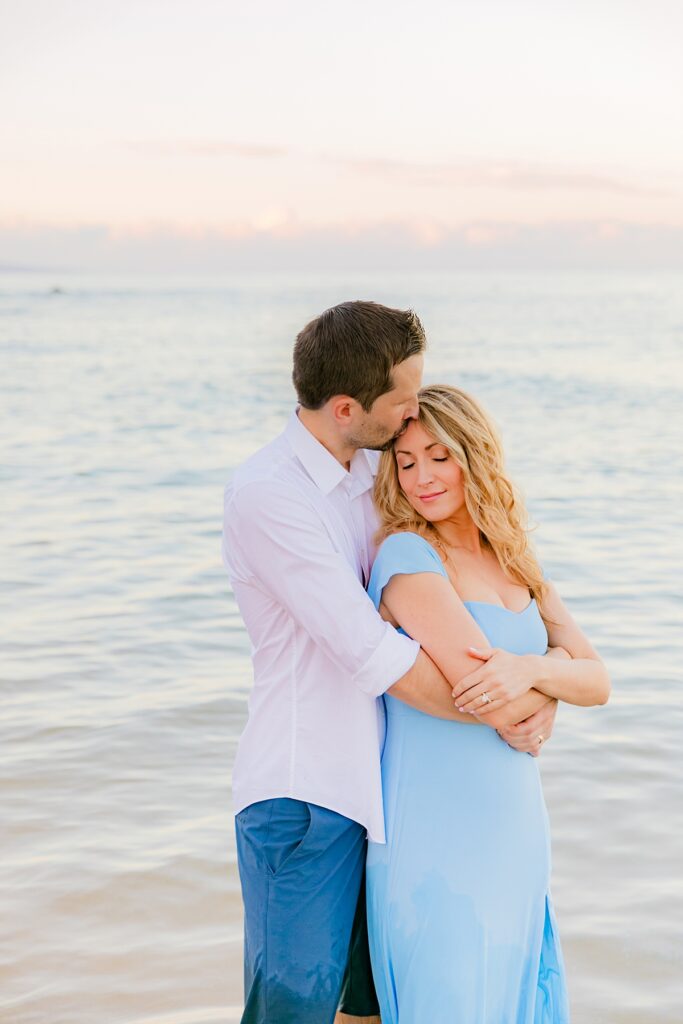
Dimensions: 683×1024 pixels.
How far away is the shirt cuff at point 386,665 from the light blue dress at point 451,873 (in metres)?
0.18

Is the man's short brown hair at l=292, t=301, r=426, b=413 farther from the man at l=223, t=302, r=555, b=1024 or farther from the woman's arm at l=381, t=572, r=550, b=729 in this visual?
the woman's arm at l=381, t=572, r=550, b=729

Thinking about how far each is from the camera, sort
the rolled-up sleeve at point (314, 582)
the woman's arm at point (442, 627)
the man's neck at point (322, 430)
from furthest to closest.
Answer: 1. the man's neck at point (322, 430)
2. the woman's arm at point (442, 627)
3. the rolled-up sleeve at point (314, 582)

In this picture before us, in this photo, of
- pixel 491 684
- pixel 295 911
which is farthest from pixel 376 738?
pixel 295 911

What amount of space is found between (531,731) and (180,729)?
3294 mm

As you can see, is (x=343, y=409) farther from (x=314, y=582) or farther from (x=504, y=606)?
(x=504, y=606)

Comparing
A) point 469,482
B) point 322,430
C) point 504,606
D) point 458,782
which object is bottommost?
point 458,782

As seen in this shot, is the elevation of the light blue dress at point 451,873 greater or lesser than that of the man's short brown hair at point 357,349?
lesser

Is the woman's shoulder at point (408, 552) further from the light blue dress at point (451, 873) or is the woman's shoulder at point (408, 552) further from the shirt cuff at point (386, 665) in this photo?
the shirt cuff at point (386, 665)

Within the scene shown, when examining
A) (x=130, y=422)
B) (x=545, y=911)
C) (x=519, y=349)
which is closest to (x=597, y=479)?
(x=130, y=422)

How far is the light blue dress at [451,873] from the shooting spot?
8.09 feet

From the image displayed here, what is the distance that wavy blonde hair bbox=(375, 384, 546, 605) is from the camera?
2635 mm

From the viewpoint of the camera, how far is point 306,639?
2.48 metres

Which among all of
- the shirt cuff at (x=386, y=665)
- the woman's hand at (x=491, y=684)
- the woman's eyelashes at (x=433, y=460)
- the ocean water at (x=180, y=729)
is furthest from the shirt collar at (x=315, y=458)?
the ocean water at (x=180, y=729)

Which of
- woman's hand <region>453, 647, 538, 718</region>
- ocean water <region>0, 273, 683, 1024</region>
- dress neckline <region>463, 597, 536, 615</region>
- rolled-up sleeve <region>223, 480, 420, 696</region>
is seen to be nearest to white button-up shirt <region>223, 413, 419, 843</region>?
rolled-up sleeve <region>223, 480, 420, 696</region>
